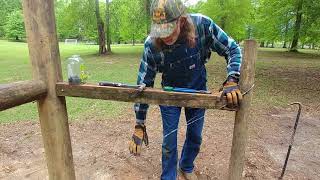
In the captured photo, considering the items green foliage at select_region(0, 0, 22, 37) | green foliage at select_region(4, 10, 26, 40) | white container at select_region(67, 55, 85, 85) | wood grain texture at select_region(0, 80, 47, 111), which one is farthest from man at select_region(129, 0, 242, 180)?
green foliage at select_region(4, 10, 26, 40)

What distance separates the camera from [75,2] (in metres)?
22.9

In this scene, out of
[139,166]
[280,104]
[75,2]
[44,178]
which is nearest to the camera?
[44,178]

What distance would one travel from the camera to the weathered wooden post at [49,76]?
2.52 m

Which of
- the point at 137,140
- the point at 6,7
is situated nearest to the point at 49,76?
the point at 137,140

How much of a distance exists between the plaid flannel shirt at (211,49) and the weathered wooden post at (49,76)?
0.79 metres

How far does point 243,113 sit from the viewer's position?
7.93ft

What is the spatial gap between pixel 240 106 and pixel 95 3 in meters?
22.3

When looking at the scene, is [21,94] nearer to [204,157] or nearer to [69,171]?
[69,171]

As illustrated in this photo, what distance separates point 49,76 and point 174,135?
1.30m

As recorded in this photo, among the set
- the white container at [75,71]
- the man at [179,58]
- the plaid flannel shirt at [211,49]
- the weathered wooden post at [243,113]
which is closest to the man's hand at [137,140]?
the man at [179,58]

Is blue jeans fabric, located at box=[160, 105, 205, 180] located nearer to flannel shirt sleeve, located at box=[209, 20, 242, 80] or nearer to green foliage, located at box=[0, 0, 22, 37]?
flannel shirt sleeve, located at box=[209, 20, 242, 80]

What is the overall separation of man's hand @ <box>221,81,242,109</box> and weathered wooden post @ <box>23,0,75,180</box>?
4.60 ft

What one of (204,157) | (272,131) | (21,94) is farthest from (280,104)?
(21,94)

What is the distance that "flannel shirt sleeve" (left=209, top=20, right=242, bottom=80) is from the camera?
8.76 feet
